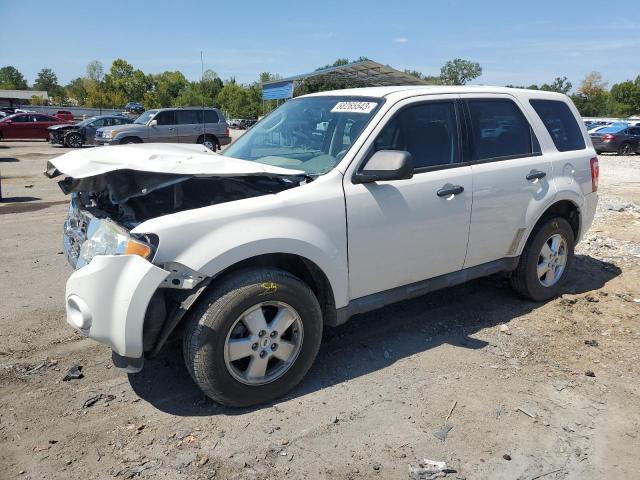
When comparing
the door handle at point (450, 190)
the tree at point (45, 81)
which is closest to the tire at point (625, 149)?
the door handle at point (450, 190)

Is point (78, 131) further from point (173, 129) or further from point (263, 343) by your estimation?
point (263, 343)

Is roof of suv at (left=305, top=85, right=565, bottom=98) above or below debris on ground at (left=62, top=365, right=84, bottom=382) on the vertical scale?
above

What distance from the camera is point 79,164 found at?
11.4 ft

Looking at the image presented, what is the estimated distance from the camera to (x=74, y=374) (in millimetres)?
3570

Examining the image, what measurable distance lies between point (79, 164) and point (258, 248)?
4.74ft

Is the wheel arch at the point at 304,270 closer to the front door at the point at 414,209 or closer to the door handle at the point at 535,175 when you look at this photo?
the front door at the point at 414,209

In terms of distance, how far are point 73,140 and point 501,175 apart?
Answer: 2542cm

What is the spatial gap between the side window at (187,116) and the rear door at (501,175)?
17331 mm

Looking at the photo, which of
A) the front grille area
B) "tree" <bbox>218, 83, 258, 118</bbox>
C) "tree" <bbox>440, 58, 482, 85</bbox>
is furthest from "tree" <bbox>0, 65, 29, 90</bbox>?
the front grille area

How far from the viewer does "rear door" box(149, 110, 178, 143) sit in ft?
63.3

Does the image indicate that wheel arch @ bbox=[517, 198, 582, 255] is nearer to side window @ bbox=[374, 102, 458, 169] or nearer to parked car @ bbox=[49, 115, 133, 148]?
side window @ bbox=[374, 102, 458, 169]

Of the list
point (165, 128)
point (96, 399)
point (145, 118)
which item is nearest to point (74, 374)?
point (96, 399)

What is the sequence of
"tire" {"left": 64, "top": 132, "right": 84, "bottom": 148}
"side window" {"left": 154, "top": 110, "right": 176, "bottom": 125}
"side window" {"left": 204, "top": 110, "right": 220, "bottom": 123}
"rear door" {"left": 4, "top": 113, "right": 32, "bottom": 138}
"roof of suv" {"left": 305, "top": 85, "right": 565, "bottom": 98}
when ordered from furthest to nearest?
"rear door" {"left": 4, "top": 113, "right": 32, "bottom": 138}, "tire" {"left": 64, "top": 132, "right": 84, "bottom": 148}, "side window" {"left": 204, "top": 110, "right": 220, "bottom": 123}, "side window" {"left": 154, "top": 110, "right": 176, "bottom": 125}, "roof of suv" {"left": 305, "top": 85, "right": 565, "bottom": 98}

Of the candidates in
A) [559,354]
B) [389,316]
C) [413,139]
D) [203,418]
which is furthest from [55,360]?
[559,354]
